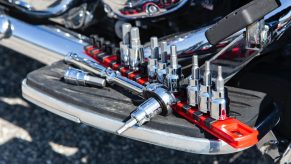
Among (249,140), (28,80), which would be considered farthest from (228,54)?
(28,80)

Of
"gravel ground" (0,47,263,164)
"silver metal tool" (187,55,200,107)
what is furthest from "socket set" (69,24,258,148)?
"gravel ground" (0,47,263,164)

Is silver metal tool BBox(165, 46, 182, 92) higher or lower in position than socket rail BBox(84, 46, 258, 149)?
higher

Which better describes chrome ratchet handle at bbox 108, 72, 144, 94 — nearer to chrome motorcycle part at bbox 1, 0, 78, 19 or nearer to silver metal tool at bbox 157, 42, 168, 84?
silver metal tool at bbox 157, 42, 168, 84

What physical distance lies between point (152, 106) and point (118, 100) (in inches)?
6.2

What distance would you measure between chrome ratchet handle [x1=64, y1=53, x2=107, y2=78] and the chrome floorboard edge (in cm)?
12

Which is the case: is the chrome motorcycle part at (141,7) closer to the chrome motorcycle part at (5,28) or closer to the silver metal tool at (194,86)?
the silver metal tool at (194,86)

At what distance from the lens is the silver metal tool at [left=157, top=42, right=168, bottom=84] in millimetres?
1245

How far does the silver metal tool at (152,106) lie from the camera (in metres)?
1.17

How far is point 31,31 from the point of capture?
5.59 ft

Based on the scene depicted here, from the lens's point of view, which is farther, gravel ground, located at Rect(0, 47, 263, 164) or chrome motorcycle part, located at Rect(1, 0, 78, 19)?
gravel ground, located at Rect(0, 47, 263, 164)

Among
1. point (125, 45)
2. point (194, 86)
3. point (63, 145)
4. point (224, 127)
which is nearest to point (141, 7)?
point (125, 45)

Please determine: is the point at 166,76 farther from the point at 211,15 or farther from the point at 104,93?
the point at 211,15

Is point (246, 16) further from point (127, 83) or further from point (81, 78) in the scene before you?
point (81, 78)

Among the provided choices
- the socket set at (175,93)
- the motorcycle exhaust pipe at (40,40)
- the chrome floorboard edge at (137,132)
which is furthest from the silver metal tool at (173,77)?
the motorcycle exhaust pipe at (40,40)
